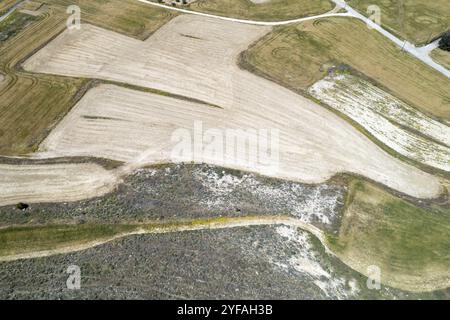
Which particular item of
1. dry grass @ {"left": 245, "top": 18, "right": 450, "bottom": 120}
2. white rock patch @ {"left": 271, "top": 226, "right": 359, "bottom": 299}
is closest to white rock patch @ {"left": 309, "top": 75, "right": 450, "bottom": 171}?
dry grass @ {"left": 245, "top": 18, "right": 450, "bottom": 120}

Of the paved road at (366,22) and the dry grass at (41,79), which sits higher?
the paved road at (366,22)

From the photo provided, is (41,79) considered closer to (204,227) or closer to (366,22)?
(204,227)

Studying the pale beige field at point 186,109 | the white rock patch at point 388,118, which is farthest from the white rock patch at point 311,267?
the white rock patch at point 388,118

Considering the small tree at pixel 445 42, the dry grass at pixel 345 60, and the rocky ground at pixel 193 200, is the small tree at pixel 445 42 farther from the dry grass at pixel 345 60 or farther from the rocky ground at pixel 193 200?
the rocky ground at pixel 193 200

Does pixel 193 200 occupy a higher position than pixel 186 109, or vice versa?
pixel 186 109

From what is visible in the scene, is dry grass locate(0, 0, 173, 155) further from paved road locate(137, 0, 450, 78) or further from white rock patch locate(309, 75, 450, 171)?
white rock patch locate(309, 75, 450, 171)

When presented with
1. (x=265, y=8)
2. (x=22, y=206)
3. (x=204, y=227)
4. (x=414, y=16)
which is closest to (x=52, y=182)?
(x=22, y=206)
